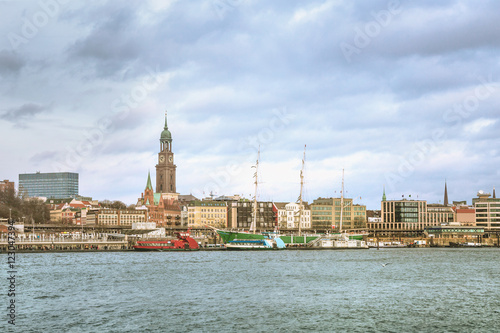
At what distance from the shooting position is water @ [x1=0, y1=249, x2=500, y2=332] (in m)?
41.3

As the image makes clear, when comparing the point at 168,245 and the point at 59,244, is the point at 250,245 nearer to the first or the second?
the point at 168,245

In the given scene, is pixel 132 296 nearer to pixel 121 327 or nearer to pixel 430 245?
pixel 121 327

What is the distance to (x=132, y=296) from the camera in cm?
5444

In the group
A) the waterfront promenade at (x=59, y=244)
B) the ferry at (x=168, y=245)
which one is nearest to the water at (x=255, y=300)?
the waterfront promenade at (x=59, y=244)

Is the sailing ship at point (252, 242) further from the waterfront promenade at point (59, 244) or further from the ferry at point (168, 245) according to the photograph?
the waterfront promenade at point (59, 244)

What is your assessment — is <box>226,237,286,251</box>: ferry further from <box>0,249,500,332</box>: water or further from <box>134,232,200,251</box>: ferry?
<box>0,249,500,332</box>: water

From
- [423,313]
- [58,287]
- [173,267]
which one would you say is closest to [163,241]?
[173,267]

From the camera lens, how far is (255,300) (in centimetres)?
5219

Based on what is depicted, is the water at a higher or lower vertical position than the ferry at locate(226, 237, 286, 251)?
higher

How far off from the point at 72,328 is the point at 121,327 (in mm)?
2808

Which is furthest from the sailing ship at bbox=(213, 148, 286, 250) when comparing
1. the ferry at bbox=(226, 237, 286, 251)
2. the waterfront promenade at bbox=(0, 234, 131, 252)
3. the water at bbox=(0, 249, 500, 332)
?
the water at bbox=(0, 249, 500, 332)

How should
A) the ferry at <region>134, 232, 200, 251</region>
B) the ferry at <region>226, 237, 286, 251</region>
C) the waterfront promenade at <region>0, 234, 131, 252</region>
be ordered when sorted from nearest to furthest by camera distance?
the waterfront promenade at <region>0, 234, 131, 252</region> < the ferry at <region>134, 232, 200, 251</region> < the ferry at <region>226, 237, 286, 251</region>

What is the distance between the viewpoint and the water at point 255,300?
136 feet

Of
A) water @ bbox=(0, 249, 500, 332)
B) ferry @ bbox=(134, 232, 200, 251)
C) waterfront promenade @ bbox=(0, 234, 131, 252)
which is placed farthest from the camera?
ferry @ bbox=(134, 232, 200, 251)
